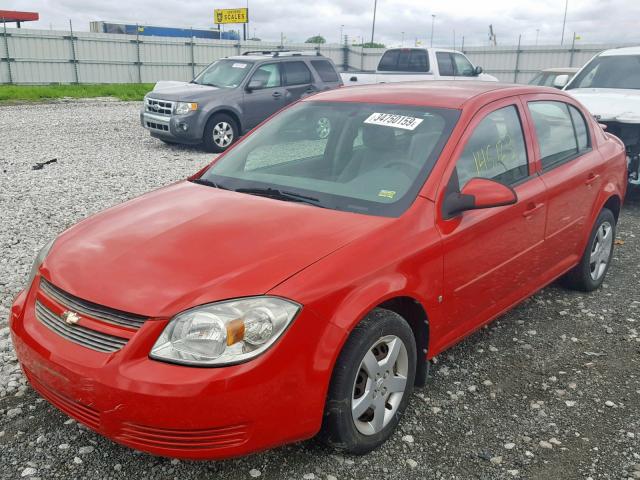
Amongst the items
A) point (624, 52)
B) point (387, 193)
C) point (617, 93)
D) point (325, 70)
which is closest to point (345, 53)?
point (325, 70)

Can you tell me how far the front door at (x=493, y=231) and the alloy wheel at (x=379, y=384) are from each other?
0.45 m

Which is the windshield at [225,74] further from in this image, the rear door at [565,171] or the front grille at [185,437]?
the front grille at [185,437]

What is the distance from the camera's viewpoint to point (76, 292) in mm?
2654

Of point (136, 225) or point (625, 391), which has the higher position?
point (136, 225)

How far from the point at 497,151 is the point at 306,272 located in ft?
5.83

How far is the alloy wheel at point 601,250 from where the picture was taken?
16.5 ft

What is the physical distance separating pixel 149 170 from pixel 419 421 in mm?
7780

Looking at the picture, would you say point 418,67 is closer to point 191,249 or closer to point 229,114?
point 229,114

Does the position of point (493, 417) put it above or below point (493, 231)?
below

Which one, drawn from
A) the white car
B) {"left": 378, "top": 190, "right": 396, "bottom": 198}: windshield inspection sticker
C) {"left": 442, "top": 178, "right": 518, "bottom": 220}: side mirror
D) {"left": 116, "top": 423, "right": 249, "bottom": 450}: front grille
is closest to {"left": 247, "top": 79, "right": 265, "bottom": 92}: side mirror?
the white car

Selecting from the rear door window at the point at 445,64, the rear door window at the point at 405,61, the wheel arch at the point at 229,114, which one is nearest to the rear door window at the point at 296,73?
the wheel arch at the point at 229,114

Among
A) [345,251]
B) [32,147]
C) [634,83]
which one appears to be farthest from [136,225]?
[32,147]

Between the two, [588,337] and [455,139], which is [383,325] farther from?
[588,337]

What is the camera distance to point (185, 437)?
2.40 meters
